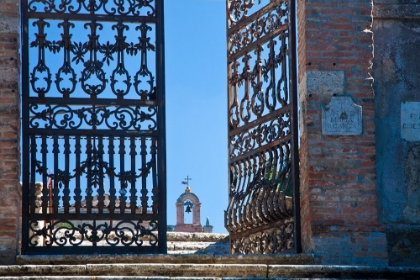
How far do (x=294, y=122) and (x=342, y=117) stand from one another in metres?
0.50

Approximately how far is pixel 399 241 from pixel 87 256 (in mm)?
2712

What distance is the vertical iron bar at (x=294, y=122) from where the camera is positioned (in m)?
9.73

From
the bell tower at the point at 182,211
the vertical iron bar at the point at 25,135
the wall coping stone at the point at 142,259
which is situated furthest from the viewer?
the bell tower at the point at 182,211

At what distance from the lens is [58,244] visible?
31.2ft

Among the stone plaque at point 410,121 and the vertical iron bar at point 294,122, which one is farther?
the stone plaque at point 410,121

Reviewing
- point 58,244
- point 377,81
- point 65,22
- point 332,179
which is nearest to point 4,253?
point 58,244

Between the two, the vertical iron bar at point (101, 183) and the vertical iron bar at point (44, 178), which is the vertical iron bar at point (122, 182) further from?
the vertical iron bar at point (44, 178)

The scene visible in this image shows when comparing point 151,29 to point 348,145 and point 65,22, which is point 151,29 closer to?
point 65,22

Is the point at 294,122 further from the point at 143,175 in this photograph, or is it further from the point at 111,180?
the point at 111,180

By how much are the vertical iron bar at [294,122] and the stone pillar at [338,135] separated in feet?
0.38

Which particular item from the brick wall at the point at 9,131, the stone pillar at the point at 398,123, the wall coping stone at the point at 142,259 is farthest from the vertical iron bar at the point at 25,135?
the stone pillar at the point at 398,123

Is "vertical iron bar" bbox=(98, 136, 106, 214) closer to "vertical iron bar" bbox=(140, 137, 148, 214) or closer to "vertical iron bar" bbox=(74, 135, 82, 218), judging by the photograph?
"vertical iron bar" bbox=(74, 135, 82, 218)

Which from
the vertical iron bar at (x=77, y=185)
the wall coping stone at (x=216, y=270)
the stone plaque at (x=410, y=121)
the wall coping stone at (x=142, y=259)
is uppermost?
the stone plaque at (x=410, y=121)

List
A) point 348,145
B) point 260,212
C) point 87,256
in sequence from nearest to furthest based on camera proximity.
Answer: point 87,256, point 348,145, point 260,212
